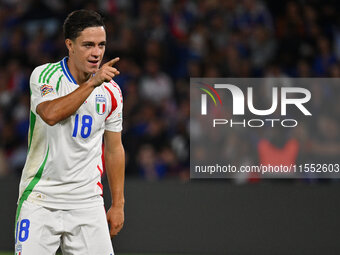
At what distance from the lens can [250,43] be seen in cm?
991

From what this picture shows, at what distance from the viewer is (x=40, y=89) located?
4027mm

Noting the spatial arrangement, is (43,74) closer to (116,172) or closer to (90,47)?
(90,47)

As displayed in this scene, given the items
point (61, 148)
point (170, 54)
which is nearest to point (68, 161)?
point (61, 148)

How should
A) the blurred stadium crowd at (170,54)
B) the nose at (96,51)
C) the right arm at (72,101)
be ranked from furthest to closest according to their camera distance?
1. the blurred stadium crowd at (170,54)
2. the nose at (96,51)
3. the right arm at (72,101)

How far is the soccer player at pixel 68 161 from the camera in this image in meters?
4.01

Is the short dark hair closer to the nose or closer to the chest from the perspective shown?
the nose

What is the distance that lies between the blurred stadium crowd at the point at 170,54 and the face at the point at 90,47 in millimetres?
4380

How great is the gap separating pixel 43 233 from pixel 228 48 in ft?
19.9

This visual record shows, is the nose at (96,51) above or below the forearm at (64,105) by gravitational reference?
above

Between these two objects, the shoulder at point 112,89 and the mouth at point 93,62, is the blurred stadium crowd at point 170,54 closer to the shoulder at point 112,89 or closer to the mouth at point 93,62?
the shoulder at point 112,89

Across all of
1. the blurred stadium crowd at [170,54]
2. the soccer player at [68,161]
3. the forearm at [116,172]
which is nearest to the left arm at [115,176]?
the forearm at [116,172]

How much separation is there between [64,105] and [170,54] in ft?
21.3

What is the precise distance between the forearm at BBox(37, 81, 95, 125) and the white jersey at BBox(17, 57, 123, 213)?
149 mm

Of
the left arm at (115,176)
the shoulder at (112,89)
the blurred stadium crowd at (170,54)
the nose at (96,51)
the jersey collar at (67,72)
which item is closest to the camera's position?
the nose at (96,51)
